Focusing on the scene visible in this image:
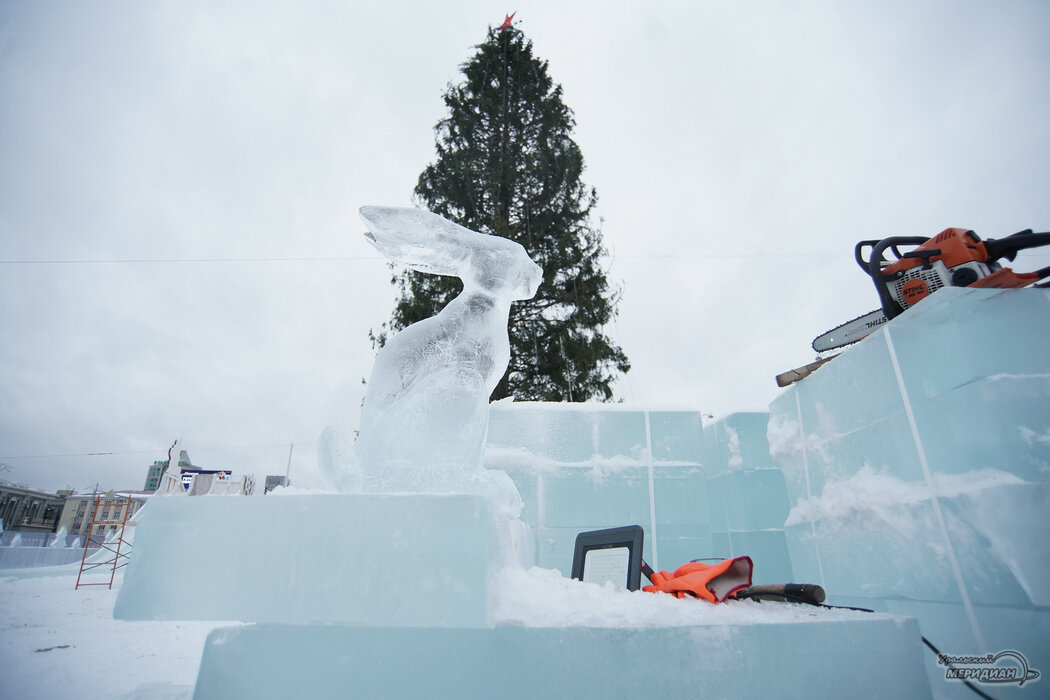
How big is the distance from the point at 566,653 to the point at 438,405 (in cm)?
79

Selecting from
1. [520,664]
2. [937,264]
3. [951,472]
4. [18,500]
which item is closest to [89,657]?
[520,664]

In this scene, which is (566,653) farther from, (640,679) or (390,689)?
(390,689)

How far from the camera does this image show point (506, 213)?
827 centimetres

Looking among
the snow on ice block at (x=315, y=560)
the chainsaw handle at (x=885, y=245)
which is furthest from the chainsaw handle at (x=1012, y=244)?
the snow on ice block at (x=315, y=560)

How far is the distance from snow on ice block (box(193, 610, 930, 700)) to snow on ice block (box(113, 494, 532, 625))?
7 centimetres

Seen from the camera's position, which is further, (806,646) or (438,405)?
(438,405)

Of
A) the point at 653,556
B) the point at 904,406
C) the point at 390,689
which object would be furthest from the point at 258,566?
the point at 653,556

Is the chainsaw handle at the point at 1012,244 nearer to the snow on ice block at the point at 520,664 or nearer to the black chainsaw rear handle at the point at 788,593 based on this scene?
the black chainsaw rear handle at the point at 788,593

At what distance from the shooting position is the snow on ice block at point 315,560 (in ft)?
3.39

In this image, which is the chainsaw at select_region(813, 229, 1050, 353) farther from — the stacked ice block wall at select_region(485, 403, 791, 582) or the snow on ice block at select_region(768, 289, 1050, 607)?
the stacked ice block wall at select_region(485, 403, 791, 582)

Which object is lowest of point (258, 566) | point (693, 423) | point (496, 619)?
point (496, 619)

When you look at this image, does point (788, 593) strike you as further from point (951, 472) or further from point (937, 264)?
point (937, 264)

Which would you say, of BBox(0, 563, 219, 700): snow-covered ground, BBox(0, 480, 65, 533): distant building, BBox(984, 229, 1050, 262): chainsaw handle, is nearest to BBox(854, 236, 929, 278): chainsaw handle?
BBox(984, 229, 1050, 262): chainsaw handle

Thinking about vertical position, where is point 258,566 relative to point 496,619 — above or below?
above
